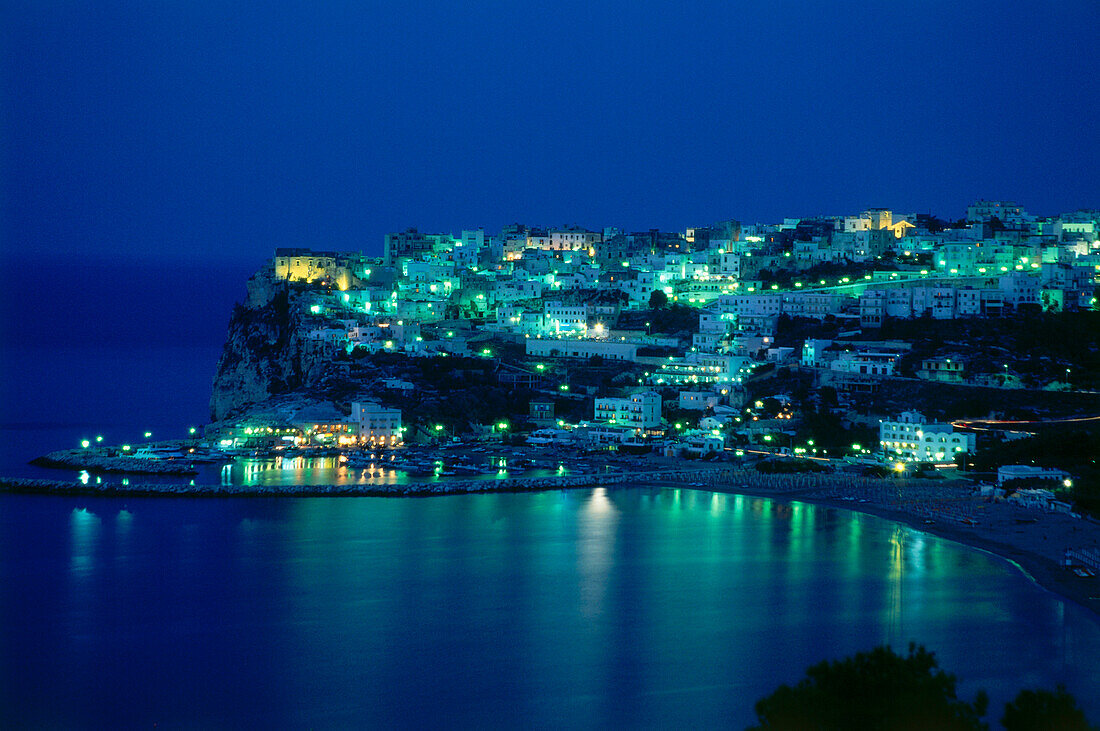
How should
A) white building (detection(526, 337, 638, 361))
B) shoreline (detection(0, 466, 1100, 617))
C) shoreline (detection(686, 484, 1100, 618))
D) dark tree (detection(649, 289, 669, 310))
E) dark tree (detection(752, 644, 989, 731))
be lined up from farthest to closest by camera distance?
dark tree (detection(649, 289, 669, 310)) → white building (detection(526, 337, 638, 361)) → shoreline (detection(0, 466, 1100, 617)) → shoreline (detection(686, 484, 1100, 618)) → dark tree (detection(752, 644, 989, 731))

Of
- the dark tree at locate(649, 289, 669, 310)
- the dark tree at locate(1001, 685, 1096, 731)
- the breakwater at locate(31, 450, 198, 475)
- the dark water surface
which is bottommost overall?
the dark water surface

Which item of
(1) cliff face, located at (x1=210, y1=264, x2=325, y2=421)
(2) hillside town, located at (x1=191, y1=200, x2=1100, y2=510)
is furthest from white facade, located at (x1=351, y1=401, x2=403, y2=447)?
(1) cliff face, located at (x1=210, y1=264, x2=325, y2=421)

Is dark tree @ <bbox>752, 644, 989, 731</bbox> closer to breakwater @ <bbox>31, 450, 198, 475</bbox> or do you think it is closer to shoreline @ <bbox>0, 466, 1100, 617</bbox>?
shoreline @ <bbox>0, 466, 1100, 617</bbox>

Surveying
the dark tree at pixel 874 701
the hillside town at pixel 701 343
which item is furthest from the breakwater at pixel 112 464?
the dark tree at pixel 874 701

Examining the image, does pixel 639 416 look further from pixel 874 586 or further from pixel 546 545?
pixel 874 586

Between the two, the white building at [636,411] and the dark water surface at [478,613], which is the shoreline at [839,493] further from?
the white building at [636,411]
